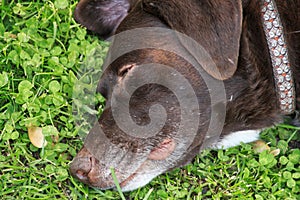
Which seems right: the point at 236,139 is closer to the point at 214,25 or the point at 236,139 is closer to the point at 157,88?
the point at 157,88

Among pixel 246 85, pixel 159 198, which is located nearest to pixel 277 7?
pixel 246 85

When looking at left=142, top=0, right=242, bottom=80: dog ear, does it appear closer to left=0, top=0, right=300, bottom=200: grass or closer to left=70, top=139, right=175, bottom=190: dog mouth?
left=70, top=139, right=175, bottom=190: dog mouth

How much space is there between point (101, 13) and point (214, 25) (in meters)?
1.04

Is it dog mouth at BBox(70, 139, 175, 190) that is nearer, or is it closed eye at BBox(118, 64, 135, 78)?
closed eye at BBox(118, 64, 135, 78)

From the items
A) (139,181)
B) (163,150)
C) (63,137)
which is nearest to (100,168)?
(139,181)

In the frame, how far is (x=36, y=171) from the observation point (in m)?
3.75

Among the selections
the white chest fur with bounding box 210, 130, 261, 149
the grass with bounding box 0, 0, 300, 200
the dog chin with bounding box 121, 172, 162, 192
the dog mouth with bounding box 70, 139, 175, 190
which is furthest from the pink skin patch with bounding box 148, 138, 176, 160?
A: the white chest fur with bounding box 210, 130, 261, 149

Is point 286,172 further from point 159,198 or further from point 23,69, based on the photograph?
point 23,69

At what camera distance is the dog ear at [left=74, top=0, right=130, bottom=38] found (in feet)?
12.4

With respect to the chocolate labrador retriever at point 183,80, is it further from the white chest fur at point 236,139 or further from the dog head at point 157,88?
the white chest fur at point 236,139

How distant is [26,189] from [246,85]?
147 cm

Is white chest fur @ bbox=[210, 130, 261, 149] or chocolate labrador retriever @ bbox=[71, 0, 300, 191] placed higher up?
chocolate labrador retriever @ bbox=[71, 0, 300, 191]

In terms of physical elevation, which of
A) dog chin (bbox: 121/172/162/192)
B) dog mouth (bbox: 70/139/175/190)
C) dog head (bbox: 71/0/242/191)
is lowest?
dog chin (bbox: 121/172/162/192)

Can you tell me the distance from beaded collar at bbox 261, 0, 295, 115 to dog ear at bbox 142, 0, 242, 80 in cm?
26
